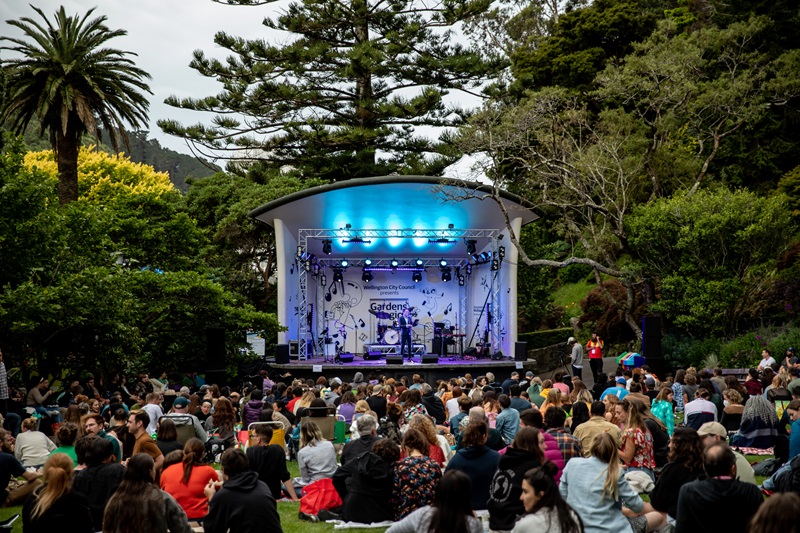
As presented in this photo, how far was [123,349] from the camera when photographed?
1560cm

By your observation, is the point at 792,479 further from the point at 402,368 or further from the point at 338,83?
the point at 338,83

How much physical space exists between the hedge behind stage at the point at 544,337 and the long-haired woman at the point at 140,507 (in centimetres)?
2161

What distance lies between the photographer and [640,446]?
699 cm

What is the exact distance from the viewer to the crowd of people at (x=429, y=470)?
4.36m

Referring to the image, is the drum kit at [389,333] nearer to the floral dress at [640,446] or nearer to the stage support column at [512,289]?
the stage support column at [512,289]

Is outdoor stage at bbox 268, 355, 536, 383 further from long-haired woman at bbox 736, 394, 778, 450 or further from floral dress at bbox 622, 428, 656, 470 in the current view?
floral dress at bbox 622, 428, 656, 470

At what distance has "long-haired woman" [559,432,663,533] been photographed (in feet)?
16.5

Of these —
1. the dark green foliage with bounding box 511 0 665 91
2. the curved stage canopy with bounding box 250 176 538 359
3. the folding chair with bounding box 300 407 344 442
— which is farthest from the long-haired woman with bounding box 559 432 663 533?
the dark green foliage with bounding box 511 0 665 91

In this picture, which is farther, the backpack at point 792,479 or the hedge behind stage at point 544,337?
the hedge behind stage at point 544,337

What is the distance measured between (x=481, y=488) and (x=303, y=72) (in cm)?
2879

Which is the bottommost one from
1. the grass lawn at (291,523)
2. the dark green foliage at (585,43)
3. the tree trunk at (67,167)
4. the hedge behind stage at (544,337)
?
the grass lawn at (291,523)

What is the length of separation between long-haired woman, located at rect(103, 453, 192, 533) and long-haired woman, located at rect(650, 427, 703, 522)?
3043 millimetres

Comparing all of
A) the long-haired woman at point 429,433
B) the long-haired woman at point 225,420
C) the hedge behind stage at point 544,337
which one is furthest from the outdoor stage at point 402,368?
the long-haired woman at point 429,433

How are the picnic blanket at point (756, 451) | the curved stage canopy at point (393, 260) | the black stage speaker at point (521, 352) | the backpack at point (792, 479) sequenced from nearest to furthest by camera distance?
the backpack at point (792, 479)
the picnic blanket at point (756, 451)
the curved stage canopy at point (393, 260)
the black stage speaker at point (521, 352)
